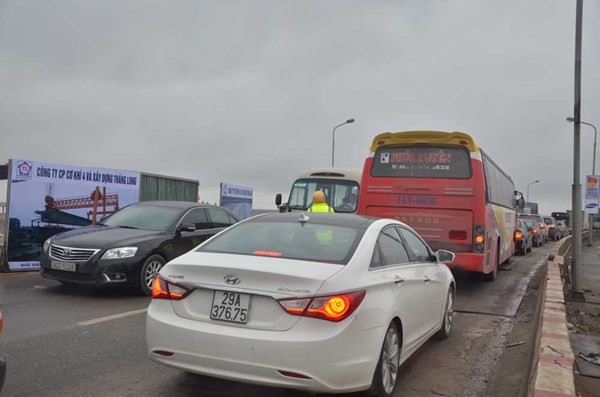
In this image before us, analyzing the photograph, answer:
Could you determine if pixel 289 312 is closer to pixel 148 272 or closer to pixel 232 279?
pixel 232 279

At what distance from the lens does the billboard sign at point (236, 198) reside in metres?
19.8

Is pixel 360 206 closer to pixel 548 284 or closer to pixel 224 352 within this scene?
pixel 548 284

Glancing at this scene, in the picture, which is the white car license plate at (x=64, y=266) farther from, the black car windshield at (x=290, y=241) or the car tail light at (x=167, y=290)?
the car tail light at (x=167, y=290)

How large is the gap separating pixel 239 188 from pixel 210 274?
17557 mm

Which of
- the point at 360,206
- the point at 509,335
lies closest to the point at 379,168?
the point at 360,206

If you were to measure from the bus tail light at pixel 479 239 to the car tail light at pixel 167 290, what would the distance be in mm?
6859

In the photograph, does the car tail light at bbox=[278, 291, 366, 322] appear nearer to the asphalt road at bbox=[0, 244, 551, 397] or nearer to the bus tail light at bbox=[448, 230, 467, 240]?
the asphalt road at bbox=[0, 244, 551, 397]

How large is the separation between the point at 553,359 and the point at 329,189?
10.9 meters

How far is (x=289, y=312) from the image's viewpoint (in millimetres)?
3605

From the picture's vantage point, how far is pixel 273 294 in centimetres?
366

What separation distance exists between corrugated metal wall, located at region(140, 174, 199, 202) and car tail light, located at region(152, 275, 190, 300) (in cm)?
1103

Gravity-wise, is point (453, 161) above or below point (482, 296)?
above

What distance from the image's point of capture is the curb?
3.52 meters

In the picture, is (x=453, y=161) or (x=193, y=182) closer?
(x=453, y=161)
